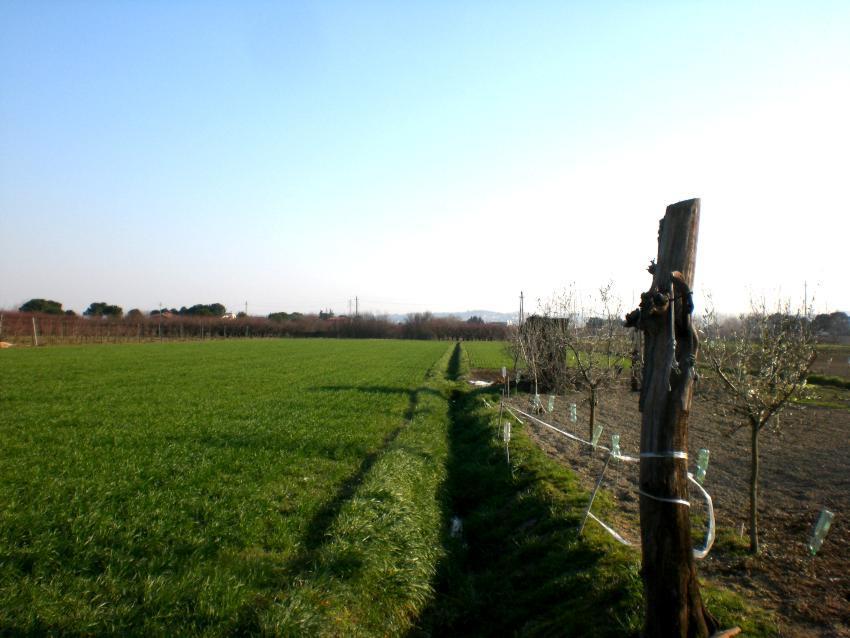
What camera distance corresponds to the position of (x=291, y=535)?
6.88 meters

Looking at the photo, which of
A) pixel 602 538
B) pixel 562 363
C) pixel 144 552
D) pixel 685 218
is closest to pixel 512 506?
pixel 602 538

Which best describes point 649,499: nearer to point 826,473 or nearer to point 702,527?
point 702,527

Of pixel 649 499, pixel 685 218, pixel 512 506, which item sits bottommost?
pixel 512 506

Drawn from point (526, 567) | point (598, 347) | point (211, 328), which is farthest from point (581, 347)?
point (211, 328)

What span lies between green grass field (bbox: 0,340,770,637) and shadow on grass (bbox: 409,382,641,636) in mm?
25

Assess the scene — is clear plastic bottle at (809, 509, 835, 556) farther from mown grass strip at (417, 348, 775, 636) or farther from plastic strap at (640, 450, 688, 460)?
plastic strap at (640, 450, 688, 460)

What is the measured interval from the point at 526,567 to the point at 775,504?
13.9 feet

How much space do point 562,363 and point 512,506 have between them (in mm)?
12025

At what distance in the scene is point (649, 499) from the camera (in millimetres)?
4137

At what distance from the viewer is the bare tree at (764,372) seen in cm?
645

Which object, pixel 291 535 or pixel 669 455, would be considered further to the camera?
pixel 291 535

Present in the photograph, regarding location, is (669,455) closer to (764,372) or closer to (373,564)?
(373,564)

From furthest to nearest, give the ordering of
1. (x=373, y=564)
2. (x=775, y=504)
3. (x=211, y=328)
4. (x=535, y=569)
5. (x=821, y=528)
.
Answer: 1. (x=211, y=328)
2. (x=775, y=504)
3. (x=535, y=569)
4. (x=373, y=564)
5. (x=821, y=528)

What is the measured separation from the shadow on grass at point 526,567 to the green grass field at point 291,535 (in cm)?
2
